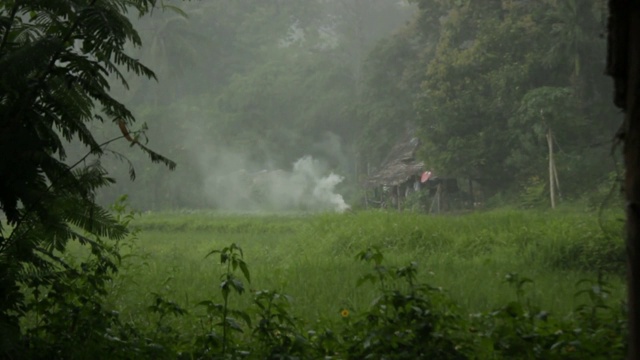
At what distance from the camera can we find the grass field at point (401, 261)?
6523 mm

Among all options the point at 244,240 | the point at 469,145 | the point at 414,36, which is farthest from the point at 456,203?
the point at 244,240

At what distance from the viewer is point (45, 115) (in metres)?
3.28

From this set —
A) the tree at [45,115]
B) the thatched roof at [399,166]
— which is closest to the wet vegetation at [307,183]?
the tree at [45,115]

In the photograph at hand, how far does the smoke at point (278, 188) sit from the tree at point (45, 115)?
2583 centimetres

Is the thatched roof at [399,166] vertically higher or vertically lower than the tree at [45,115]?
higher

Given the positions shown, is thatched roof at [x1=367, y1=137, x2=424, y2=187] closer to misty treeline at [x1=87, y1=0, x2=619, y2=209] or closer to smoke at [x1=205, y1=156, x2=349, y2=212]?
misty treeline at [x1=87, y1=0, x2=619, y2=209]

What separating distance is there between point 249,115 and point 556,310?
2776 cm

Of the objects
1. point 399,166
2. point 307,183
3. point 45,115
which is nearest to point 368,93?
point 399,166

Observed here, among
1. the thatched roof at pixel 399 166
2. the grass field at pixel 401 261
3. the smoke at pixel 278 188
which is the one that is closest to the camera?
the grass field at pixel 401 261

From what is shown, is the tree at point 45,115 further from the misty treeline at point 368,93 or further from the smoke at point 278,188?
the smoke at point 278,188

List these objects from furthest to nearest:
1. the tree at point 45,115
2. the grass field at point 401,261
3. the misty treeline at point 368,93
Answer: the misty treeline at point 368,93
the grass field at point 401,261
the tree at point 45,115

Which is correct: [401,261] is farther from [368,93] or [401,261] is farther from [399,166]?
[368,93]

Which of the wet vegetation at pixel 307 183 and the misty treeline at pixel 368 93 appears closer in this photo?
the wet vegetation at pixel 307 183

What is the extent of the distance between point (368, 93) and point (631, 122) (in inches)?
1029
